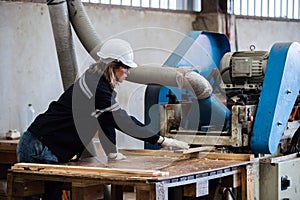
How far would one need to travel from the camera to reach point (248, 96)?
430 centimetres

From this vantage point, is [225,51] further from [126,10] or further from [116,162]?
[126,10]

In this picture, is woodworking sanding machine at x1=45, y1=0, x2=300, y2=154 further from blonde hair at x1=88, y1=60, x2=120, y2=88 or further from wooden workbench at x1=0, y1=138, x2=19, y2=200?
wooden workbench at x1=0, y1=138, x2=19, y2=200

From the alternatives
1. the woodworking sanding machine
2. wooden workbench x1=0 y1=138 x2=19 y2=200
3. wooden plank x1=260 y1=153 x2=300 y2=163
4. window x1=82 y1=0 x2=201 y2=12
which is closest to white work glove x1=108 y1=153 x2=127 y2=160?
the woodworking sanding machine

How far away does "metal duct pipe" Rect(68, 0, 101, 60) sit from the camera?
15.7 feet

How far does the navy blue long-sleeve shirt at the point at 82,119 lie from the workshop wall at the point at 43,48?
5.78 feet

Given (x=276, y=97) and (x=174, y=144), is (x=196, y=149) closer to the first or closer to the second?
(x=174, y=144)

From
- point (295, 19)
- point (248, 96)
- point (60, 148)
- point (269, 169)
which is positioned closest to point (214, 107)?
point (248, 96)

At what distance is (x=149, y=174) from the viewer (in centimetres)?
326

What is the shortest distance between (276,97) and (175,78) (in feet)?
2.08

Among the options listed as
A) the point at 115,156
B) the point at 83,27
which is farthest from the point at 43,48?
the point at 115,156

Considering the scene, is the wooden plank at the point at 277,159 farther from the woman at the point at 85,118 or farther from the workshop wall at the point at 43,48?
the workshop wall at the point at 43,48

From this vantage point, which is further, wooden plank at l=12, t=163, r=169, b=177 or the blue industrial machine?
the blue industrial machine

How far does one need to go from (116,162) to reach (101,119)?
279 mm

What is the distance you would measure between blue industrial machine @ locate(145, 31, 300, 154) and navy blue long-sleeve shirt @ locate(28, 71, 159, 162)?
0.59 m
